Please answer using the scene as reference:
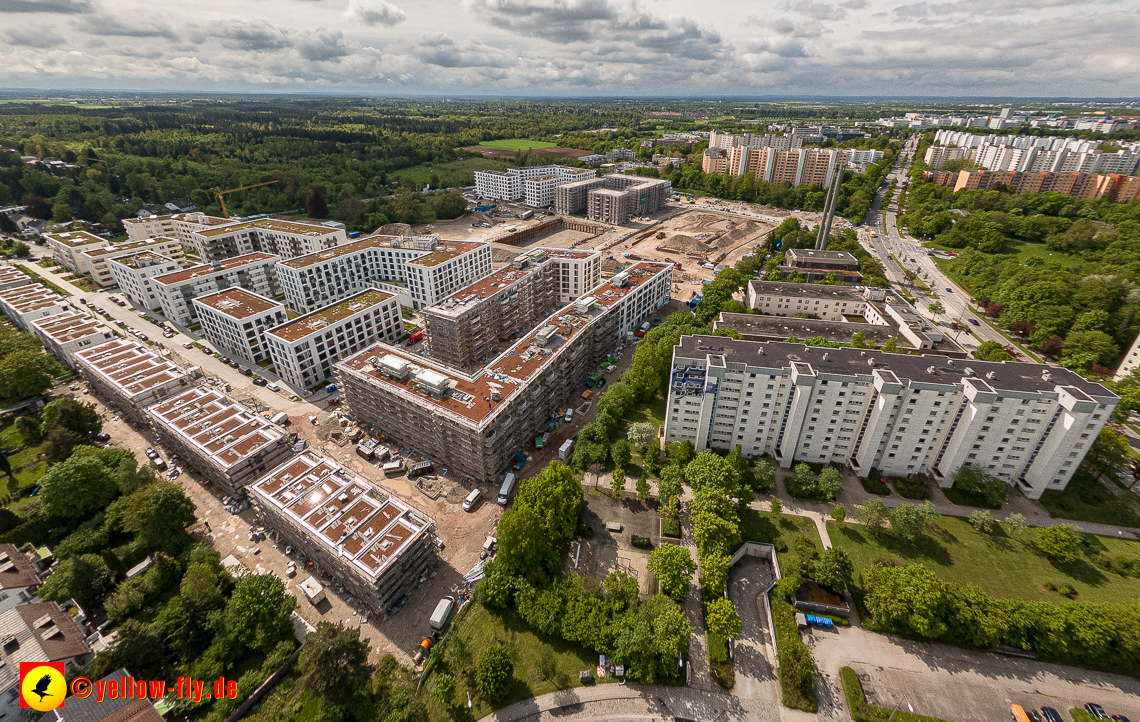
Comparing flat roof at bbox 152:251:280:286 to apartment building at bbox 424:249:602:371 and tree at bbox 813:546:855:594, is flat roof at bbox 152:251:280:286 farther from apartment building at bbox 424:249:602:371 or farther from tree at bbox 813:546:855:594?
tree at bbox 813:546:855:594

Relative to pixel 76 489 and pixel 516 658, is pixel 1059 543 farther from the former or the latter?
pixel 76 489

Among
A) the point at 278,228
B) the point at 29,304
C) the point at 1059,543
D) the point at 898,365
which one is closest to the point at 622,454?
the point at 898,365

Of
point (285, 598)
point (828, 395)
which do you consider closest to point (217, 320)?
point (285, 598)

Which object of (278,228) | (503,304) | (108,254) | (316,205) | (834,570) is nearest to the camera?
(834,570)

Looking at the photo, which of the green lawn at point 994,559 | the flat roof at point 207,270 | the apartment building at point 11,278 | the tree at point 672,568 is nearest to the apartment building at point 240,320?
the flat roof at point 207,270


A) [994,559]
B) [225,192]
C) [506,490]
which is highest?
[225,192]

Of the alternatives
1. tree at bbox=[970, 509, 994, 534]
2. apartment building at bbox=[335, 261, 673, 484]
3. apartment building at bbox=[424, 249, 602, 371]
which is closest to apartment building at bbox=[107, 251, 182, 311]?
apartment building at bbox=[424, 249, 602, 371]
